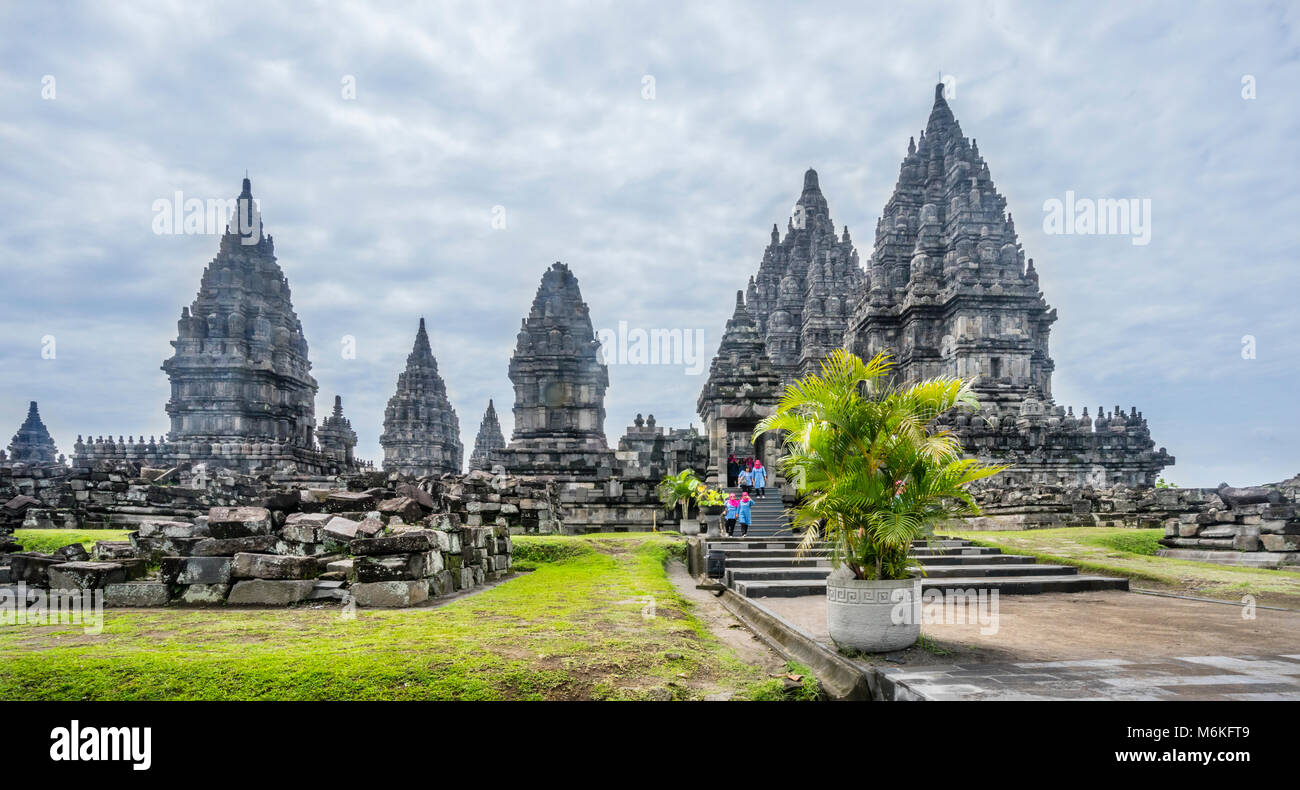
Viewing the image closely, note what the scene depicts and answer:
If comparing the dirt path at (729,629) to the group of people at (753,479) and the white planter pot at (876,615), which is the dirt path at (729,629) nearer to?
the white planter pot at (876,615)

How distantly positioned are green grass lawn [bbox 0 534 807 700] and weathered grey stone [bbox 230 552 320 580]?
1.98 feet

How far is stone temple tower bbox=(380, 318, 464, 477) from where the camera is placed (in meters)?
53.4

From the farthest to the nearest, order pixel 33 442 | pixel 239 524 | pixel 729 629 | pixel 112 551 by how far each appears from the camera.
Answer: pixel 33 442 → pixel 112 551 → pixel 239 524 → pixel 729 629

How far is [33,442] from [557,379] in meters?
42.2

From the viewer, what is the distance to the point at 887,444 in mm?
5793

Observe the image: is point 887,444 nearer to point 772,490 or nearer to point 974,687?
point 974,687

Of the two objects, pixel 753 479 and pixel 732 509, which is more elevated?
pixel 753 479

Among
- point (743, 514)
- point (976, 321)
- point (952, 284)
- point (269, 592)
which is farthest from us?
point (952, 284)

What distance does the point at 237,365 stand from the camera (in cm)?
3684

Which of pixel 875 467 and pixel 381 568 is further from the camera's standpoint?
pixel 381 568

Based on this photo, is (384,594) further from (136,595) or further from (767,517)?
(767,517)

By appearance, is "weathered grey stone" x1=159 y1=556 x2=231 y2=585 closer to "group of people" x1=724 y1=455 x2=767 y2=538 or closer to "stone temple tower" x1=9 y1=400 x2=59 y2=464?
"group of people" x1=724 y1=455 x2=767 y2=538

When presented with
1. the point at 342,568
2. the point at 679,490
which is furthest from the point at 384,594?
the point at 679,490
